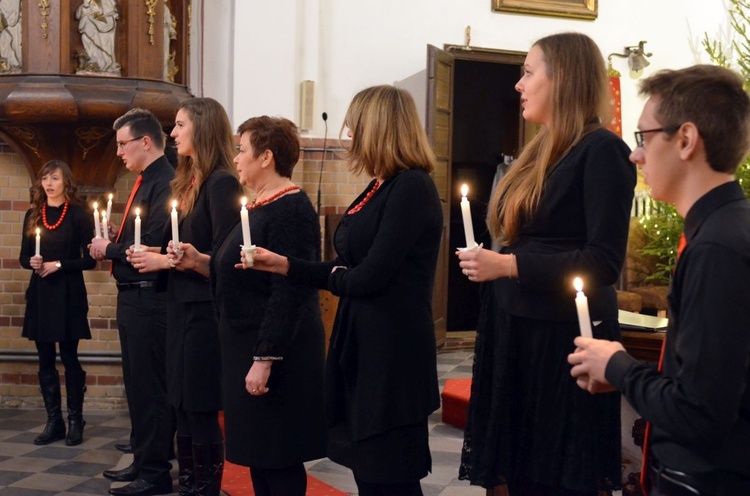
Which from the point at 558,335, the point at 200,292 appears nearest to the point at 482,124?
the point at 200,292

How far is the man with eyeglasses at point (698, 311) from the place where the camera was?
1.55 metres

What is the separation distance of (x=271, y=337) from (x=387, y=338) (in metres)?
0.48

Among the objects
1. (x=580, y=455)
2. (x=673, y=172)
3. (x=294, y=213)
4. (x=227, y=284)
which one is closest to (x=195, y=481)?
(x=227, y=284)

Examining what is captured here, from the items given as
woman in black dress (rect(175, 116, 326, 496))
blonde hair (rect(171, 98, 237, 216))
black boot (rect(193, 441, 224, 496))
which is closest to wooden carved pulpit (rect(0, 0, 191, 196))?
blonde hair (rect(171, 98, 237, 216))

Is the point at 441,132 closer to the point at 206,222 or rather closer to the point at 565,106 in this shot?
the point at 206,222

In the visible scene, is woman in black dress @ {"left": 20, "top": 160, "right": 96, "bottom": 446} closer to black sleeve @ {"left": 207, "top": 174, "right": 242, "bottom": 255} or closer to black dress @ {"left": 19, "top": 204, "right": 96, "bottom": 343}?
black dress @ {"left": 19, "top": 204, "right": 96, "bottom": 343}

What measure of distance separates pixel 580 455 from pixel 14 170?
5.38 meters

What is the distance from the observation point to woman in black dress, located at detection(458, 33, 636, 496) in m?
2.22

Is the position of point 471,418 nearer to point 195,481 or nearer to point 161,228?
point 195,481

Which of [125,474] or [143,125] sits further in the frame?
[125,474]

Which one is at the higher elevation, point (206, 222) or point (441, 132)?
point (441, 132)

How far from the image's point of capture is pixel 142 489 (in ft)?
14.5

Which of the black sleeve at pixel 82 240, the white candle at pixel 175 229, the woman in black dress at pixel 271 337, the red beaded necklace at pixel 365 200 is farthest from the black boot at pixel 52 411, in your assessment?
the red beaded necklace at pixel 365 200

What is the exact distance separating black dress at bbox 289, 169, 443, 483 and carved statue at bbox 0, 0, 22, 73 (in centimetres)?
396
